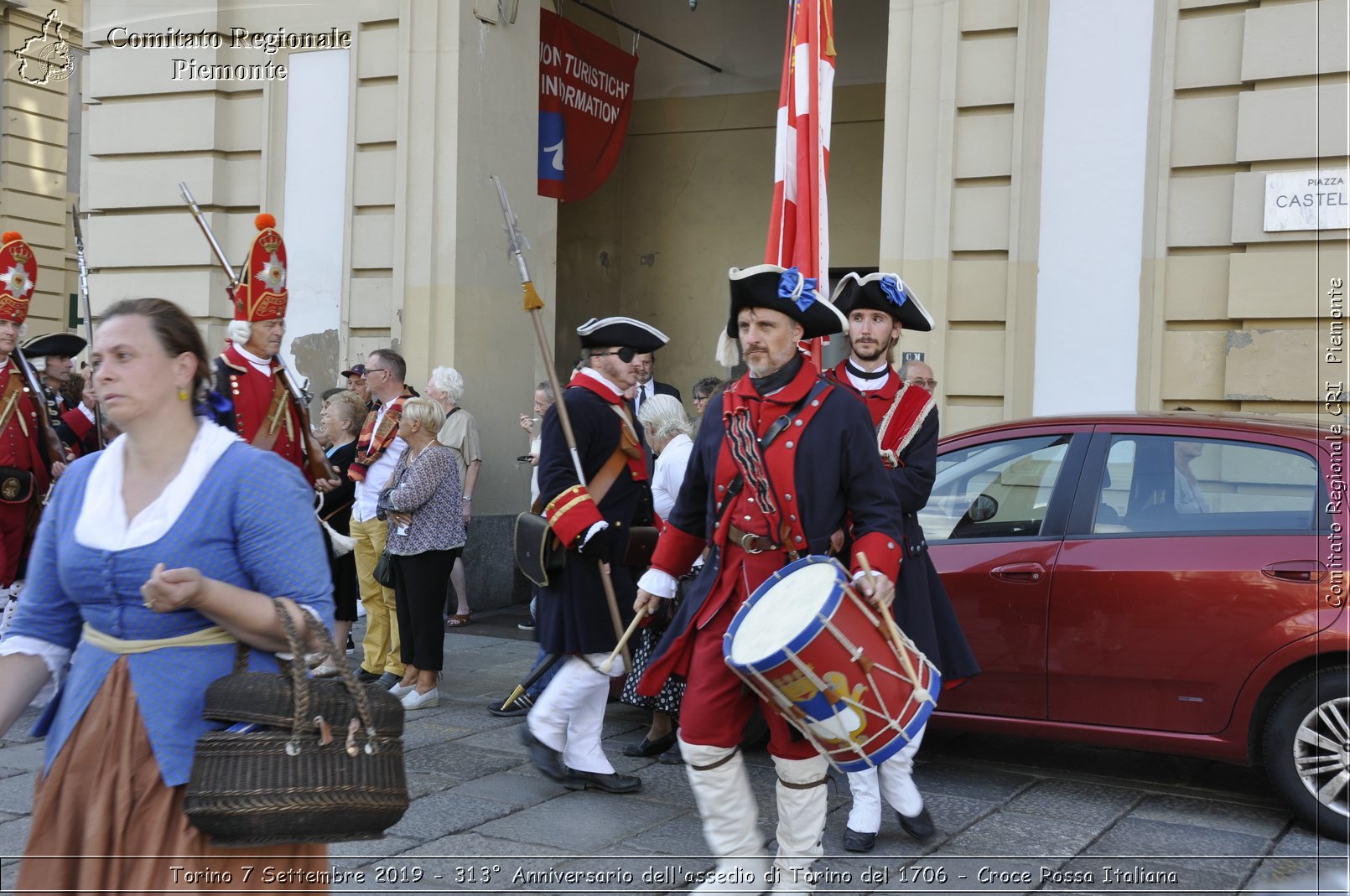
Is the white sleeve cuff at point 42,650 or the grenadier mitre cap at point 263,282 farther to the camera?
the grenadier mitre cap at point 263,282

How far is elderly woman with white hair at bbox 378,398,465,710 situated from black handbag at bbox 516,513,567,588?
1427 mm

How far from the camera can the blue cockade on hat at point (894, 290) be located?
16.6 ft

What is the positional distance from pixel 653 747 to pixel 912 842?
161 cm

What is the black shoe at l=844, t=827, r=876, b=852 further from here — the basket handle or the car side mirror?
the basket handle

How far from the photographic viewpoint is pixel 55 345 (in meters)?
9.64

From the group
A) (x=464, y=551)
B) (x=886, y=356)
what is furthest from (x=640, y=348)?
(x=464, y=551)

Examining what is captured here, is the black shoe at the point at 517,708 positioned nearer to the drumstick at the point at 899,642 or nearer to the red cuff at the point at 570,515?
the red cuff at the point at 570,515

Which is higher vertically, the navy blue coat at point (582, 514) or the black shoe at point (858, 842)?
the navy blue coat at point (582, 514)

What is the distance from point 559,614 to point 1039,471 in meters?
2.19

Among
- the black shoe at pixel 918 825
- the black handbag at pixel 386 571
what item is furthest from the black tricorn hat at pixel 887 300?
the black handbag at pixel 386 571

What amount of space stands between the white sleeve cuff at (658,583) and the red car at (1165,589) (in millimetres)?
1799

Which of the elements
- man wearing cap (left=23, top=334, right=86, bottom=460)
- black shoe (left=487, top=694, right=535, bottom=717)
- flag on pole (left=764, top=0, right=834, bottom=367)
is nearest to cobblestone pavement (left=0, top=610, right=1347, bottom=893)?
black shoe (left=487, top=694, right=535, bottom=717)

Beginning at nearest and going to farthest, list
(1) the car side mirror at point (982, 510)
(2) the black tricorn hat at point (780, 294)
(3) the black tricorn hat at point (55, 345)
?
(2) the black tricorn hat at point (780, 294) < (1) the car side mirror at point (982, 510) < (3) the black tricorn hat at point (55, 345)

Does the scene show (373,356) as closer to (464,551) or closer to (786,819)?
(464,551)
